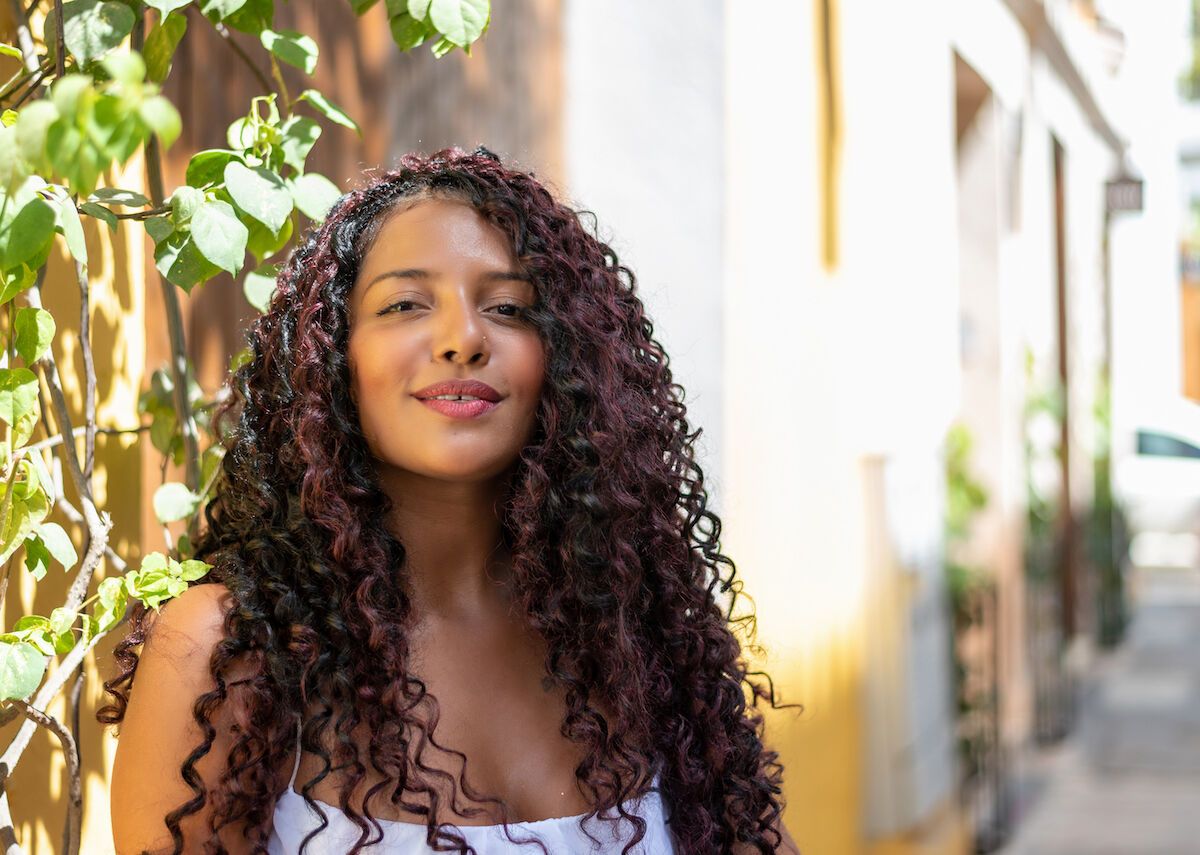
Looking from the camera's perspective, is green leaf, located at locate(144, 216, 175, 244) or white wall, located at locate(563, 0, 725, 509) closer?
green leaf, located at locate(144, 216, 175, 244)

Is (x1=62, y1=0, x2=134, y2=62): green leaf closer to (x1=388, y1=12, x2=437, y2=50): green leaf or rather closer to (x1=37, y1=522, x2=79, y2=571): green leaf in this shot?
(x1=388, y1=12, x2=437, y2=50): green leaf

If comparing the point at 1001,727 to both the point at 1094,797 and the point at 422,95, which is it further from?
the point at 422,95

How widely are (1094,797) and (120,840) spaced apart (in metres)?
7.18

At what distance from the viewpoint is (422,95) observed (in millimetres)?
3521

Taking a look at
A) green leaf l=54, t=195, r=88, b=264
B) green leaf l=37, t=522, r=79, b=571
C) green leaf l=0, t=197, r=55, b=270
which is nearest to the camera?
green leaf l=0, t=197, r=55, b=270

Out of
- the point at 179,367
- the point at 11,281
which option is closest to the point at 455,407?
the point at 11,281

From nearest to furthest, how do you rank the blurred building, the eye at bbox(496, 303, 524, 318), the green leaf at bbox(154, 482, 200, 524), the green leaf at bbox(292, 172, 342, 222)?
the eye at bbox(496, 303, 524, 318)
the green leaf at bbox(292, 172, 342, 222)
the green leaf at bbox(154, 482, 200, 524)
the blurred building

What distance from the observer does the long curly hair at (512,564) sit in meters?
1.67

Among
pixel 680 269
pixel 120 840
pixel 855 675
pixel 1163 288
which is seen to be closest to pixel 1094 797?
pixel 855 675

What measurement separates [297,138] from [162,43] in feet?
Result: 0.65

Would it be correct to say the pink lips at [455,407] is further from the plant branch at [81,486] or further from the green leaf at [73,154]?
the green leaf at [73,154]

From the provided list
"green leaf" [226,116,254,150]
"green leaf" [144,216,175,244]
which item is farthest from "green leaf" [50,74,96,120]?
"green leaf" [226,116,254,150]

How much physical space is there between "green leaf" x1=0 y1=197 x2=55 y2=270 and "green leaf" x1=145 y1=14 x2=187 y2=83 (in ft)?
1.55

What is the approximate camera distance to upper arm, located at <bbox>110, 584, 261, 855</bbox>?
1.59 meters
